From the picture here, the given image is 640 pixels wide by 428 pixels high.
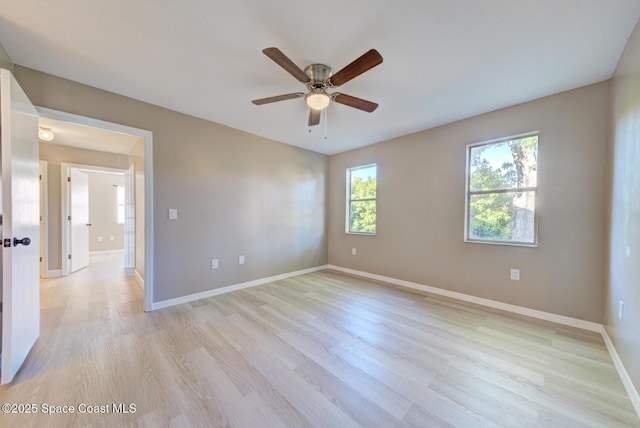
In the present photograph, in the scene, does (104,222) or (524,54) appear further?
(104,222)

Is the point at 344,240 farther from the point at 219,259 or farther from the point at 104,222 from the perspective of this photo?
the point at 104,222

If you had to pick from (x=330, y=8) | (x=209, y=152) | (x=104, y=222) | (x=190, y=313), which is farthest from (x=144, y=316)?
(x=104, y=222)

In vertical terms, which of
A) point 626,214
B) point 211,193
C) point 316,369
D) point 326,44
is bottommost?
point 316,369

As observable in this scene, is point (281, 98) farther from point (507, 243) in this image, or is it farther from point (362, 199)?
point (507, 243)

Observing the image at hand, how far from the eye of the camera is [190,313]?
2.64 meters

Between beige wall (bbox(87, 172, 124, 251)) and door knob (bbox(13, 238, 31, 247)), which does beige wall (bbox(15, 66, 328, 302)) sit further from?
beige wall (bbox(87, 172, 124, 251))

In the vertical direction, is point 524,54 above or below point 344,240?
above

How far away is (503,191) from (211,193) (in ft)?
12.2

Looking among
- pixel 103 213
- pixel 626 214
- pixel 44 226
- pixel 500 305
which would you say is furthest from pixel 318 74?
pixel 103 213

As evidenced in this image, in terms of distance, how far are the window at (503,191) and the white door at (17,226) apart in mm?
4253

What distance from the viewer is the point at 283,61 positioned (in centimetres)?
157

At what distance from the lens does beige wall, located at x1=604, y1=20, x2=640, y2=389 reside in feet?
4.93

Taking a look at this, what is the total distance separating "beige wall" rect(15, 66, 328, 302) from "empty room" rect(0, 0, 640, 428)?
0.09 feet

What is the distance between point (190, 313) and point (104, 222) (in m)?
6.43
